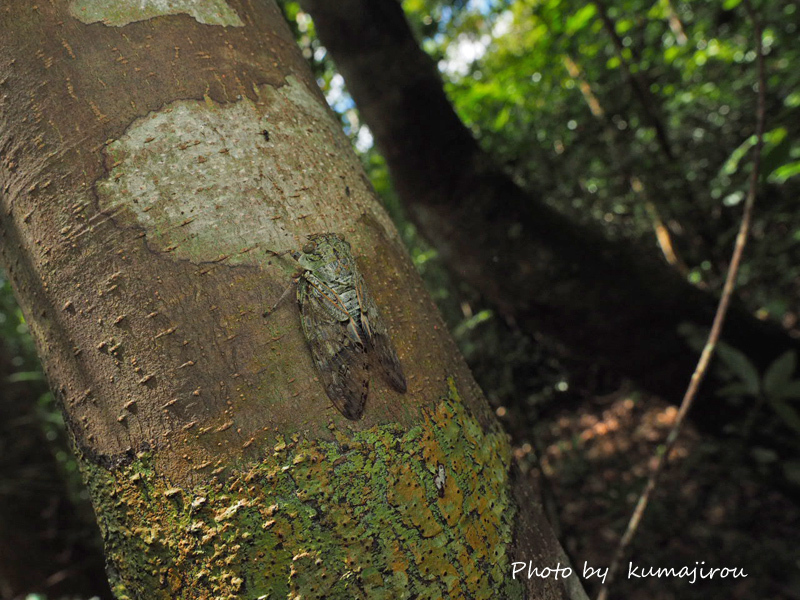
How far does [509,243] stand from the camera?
2.85 meters

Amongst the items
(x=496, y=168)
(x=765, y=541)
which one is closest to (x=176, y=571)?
(x=496, y=168)

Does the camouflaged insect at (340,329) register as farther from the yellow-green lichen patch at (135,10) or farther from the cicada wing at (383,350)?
the yellow-green lichen patch at (135,10)

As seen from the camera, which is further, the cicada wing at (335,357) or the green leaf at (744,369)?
the green leaf at (744,369)

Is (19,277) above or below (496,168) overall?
below

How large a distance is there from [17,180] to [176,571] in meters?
0.61

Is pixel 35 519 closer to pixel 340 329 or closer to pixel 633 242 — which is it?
pixel 340 329

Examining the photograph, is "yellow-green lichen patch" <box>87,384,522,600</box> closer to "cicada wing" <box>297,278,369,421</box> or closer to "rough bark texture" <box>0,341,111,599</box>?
"cicada wing" <box>297,278,369,421</box>

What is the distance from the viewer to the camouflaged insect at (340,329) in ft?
2.31

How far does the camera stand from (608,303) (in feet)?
9.11

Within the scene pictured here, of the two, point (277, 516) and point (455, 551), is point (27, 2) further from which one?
point (455, 551)


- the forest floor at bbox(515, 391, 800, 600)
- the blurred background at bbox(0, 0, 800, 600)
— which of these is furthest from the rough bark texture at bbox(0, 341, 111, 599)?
the forest floor at bbox(515, 391, 800, 600)

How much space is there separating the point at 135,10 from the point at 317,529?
2.63ft

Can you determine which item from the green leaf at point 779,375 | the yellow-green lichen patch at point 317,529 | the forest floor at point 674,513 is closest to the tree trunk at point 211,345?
the yellow-green lichen patch at point 317,529

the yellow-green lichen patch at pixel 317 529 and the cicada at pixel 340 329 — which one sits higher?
the cicada at pixel 340 329
